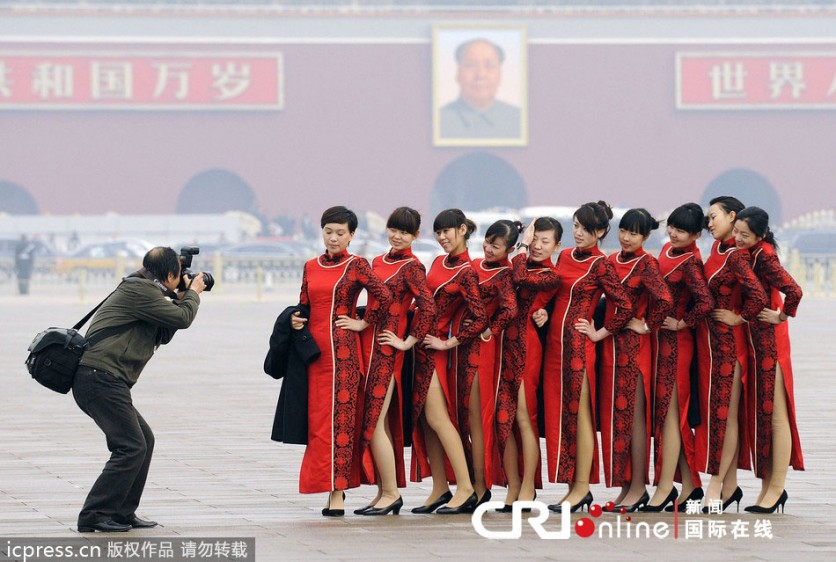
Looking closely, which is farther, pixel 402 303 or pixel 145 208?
pixel 145 208

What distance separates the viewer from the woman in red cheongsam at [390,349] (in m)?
6.06

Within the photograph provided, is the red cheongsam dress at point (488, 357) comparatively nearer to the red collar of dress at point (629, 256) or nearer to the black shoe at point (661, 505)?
the red collar of dress at point (629, 256)

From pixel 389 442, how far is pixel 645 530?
1.16 metres

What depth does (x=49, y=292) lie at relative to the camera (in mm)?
26969

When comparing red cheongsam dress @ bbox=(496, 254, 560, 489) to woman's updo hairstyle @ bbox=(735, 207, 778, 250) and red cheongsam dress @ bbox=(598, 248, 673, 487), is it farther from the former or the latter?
woman's updo hairstyle @ bbox=(735, 207, 778, 250)

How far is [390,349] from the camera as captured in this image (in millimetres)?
6113

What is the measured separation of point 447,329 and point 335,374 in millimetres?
547

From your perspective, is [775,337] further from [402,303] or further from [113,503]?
[113,503]

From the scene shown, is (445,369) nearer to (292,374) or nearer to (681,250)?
(292,374)

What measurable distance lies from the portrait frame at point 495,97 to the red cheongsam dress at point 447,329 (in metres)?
26.5

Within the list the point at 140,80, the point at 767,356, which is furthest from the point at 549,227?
the point at 140,80

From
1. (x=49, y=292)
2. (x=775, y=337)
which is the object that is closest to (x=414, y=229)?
(x=775, y=337)

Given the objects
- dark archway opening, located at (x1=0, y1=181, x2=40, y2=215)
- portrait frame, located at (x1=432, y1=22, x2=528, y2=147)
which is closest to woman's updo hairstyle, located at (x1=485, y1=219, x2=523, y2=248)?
portrait frame, located at (x1=432, y1=22, x2=528, y2=147)

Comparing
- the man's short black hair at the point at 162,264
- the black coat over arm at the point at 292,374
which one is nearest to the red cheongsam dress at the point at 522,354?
the black coat over arm at the point at 292,374
